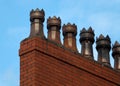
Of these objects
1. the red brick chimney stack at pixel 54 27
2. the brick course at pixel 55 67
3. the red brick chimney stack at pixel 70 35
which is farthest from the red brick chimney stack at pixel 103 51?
the red brick chimney stack at pixel 54 27

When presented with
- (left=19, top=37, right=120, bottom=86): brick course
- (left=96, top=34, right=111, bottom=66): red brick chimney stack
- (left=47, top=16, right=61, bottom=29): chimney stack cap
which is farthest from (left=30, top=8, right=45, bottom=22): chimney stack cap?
(left=96, top=34, right=111, bottom=66): red brick chimney stack

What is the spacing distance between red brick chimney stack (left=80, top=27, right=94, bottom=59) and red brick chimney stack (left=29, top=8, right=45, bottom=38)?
3.77 ft

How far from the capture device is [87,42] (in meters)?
16.7

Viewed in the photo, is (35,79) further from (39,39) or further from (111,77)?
(111,77)

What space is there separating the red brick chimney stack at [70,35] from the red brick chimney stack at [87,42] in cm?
25

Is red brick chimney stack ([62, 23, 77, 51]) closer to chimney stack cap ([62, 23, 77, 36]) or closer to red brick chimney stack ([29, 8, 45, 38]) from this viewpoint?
chimney stack cap ([62, 23, 77, 36])

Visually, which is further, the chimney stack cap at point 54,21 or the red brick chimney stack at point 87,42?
the red brick chimney stack at point 87,42

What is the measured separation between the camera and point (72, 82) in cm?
1591

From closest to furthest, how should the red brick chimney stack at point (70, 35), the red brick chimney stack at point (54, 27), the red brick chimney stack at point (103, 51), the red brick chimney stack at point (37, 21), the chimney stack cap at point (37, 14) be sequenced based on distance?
1. the red brick chimney stack at point (37, 21)
2. the chimney stack cap at point (37, 14)
3. the red brick chimney stack at point (54, 27)
4. the red brick chimney stack at point (70, 35)
5. the red brick chimney stack at point (103, 51)

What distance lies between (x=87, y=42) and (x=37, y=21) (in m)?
1.38

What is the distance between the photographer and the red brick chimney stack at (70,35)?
648 inches

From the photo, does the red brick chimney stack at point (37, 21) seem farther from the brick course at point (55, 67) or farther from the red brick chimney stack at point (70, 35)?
the red brick chimney stack at point (70, 35)

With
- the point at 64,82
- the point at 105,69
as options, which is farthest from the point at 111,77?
the point at 64,82

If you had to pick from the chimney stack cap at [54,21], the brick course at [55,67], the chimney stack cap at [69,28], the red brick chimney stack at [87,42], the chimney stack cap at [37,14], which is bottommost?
the brick course at [55,67]
